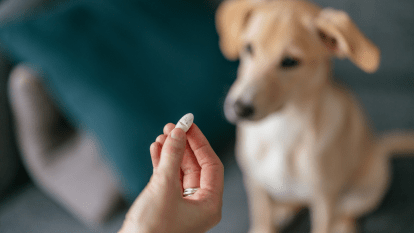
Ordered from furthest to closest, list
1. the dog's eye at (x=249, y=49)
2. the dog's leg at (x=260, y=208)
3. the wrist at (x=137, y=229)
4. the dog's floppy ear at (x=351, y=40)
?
1. the dog's leg at (x=260, y=208)
2. the dog's eye at (x=249, y=49)
3. the dog's floppy ear at (x=351, y=40)
4. the wrist at (x=137, y=229)

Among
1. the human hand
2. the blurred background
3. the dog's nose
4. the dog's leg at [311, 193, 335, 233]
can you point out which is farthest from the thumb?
the dog's leg at [311, 193, 335, 233]

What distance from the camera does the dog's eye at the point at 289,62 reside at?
74 centimetres

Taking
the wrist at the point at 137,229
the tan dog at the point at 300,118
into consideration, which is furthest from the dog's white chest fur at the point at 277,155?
the wrist at the point at 137,229

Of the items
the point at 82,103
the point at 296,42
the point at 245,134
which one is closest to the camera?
the point at 296,42

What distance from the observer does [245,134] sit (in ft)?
3.08

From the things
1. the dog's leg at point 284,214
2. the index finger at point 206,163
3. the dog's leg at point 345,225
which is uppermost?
the index finger at point 206,163

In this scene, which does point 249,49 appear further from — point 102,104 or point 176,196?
point 176,196

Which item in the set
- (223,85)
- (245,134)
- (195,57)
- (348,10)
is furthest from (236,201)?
(348,10)

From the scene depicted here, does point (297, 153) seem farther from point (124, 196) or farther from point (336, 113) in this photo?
point (124, 196)

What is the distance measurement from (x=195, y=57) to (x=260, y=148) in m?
0.36

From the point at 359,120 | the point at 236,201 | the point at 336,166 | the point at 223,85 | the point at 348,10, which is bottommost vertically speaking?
the point at 236,201

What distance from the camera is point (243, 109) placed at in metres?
0.72

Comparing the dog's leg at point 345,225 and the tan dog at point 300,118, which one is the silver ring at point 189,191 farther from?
the dog's leg at point 345,225

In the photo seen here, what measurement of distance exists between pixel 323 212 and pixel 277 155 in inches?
9.3
